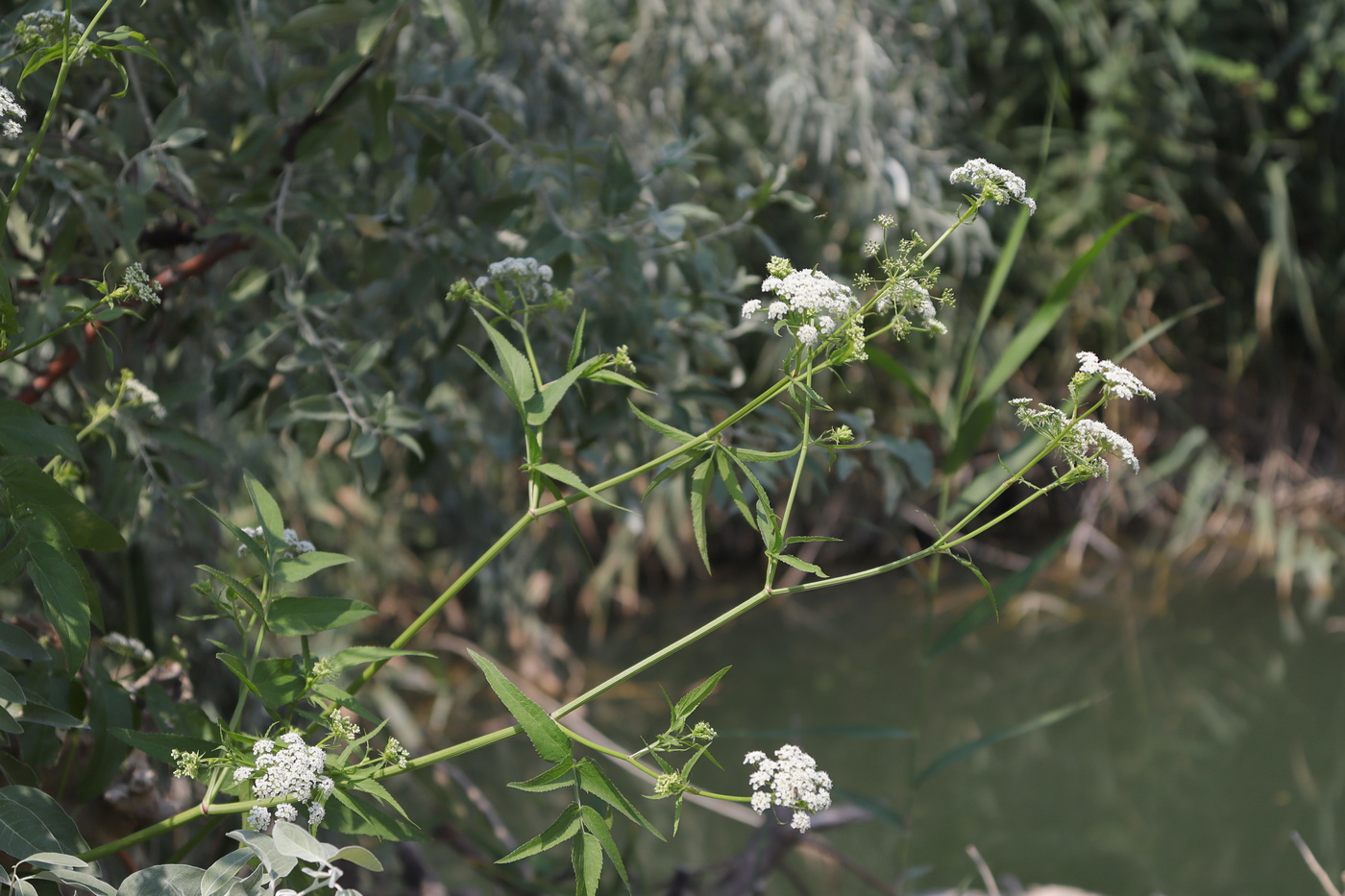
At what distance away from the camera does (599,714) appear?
276 centimetres

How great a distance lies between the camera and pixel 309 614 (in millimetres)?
630

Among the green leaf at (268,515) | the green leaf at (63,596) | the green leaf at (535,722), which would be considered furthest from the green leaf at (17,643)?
the green leaf at (535,722)

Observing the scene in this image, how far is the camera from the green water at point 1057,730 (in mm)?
1891

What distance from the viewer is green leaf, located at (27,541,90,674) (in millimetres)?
583

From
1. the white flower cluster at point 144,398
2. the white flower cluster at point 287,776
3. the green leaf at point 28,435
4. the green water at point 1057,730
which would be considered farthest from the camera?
the green water at point 1057,730

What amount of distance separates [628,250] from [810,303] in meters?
0.48

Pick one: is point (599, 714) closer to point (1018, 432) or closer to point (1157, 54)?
point (1018, 432)

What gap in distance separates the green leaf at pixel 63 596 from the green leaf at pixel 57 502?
0.09 ft

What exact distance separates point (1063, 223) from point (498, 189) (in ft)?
9.67

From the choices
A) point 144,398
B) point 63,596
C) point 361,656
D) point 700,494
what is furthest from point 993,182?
point 144,398

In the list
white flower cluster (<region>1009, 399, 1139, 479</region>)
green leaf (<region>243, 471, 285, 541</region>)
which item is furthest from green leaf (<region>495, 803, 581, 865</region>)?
white flower cluster (<region>1009, 399, 1139, 479</region>)

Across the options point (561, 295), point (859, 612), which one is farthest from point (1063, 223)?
point (561, 295)

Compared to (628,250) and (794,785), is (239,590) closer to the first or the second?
(794,785)

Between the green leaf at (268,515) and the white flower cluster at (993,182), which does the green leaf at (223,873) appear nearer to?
the green leaf at (268,515)
